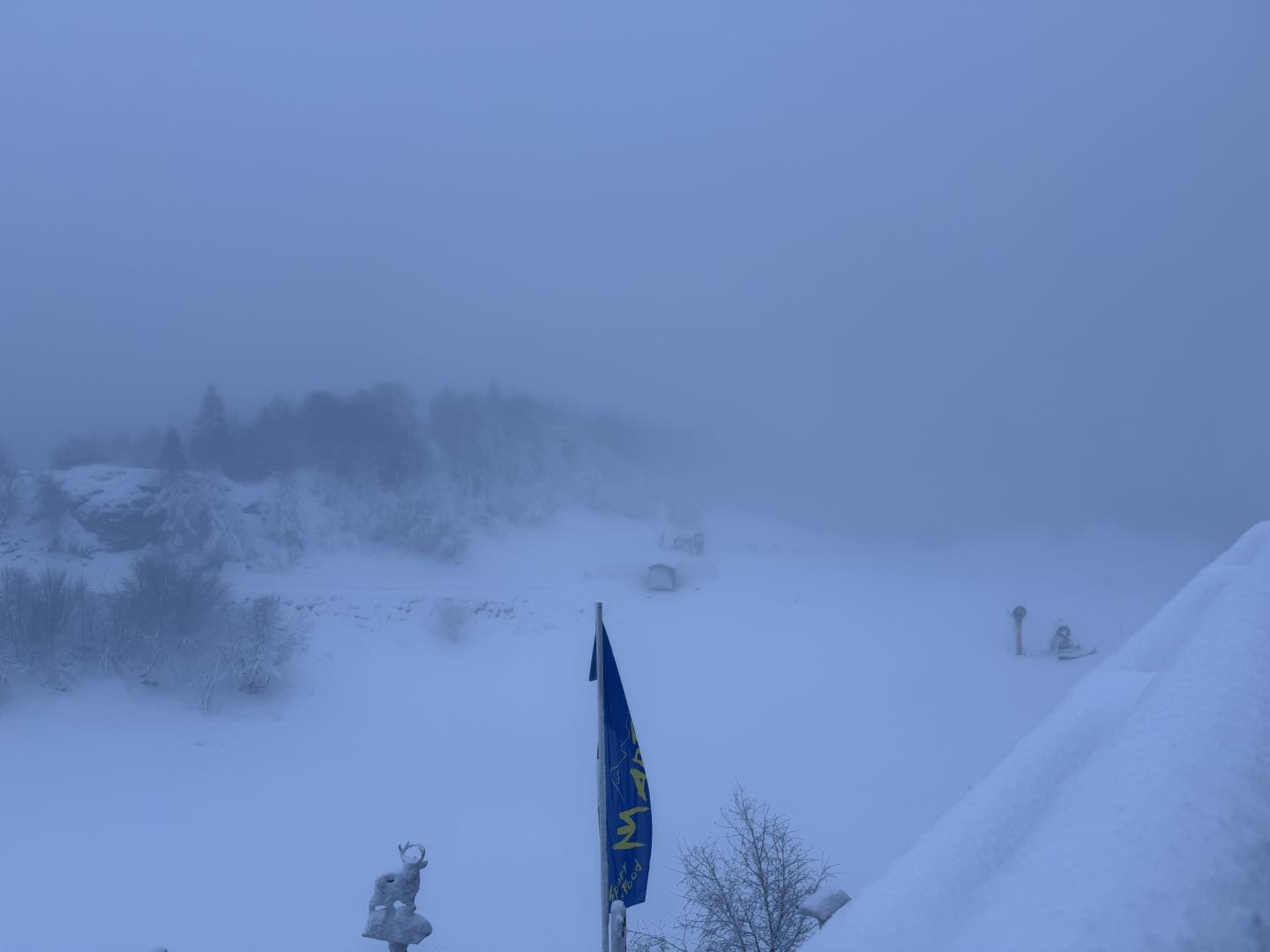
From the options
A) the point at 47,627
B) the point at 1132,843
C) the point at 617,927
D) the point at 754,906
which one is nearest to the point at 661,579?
the point at 47,627

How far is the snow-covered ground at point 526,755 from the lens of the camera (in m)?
2.98

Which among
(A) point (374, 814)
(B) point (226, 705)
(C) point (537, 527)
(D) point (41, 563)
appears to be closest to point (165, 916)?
(A) point (374, 814)

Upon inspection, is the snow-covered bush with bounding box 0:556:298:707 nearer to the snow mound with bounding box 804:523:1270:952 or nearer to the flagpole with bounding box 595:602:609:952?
the flagpole with bounding box 595:602:609:952

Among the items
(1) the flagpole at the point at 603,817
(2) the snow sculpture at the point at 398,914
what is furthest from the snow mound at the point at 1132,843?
(2) the snow sculpture at the point at 398,914

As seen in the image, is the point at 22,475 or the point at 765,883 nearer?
the point at 765,883

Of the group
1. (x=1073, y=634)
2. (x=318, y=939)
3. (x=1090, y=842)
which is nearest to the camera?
(x=1090, y=842)

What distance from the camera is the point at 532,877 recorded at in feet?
50.4

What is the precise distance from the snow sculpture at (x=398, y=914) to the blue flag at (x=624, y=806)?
1819mm

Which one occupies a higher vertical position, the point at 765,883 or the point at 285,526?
the point at 285,526

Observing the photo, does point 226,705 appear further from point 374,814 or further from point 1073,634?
point 1073,634

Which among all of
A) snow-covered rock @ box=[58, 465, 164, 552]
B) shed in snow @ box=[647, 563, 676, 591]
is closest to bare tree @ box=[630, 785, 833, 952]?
shed in snow @ box=[647, 563, 676, 591]

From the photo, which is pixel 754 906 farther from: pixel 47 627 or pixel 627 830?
pixel 47 627

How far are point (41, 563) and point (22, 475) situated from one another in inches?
292

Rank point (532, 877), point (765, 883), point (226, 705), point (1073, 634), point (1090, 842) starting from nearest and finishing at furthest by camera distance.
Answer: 1. point (1090, 842)
2. point (765, 883)
3. point (532, 877)
4. point (226, 705)
5. point (1073, 634)
